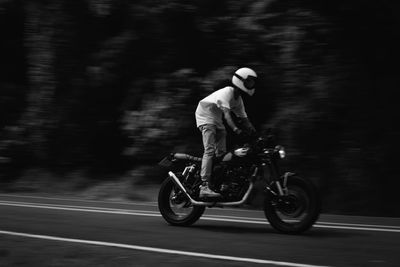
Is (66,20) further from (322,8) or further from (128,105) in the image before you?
(322,8)

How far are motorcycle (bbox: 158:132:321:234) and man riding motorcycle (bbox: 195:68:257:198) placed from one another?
122 millimetres

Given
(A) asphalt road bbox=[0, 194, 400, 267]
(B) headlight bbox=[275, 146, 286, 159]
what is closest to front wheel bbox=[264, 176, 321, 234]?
(A) asphalt road bbox=[0, 194, 400, 267]

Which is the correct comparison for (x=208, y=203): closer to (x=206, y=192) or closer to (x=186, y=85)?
(x=206, y=192)

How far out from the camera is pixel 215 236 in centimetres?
870

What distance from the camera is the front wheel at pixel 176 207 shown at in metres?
9.70

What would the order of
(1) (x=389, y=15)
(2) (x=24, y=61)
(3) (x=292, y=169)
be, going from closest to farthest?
(1) (x=389, y=15)
(3) (x=292, y=169)
(2) (x=24, y=61)

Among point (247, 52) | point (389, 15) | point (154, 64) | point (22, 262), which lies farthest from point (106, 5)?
point (22, 262)

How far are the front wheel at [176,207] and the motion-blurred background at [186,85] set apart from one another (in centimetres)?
345

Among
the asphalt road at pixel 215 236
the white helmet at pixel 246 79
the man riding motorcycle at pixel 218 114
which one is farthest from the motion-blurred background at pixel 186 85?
the white helmet at pixel 246 79

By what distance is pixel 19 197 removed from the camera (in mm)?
14539

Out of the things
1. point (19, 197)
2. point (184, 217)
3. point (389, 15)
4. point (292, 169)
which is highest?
point (389, 15)

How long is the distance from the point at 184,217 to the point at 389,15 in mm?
5344

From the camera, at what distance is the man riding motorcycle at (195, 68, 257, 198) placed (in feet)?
30.3

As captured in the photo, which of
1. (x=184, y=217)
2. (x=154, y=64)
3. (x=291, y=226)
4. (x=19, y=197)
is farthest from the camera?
(x=154, y=64)
